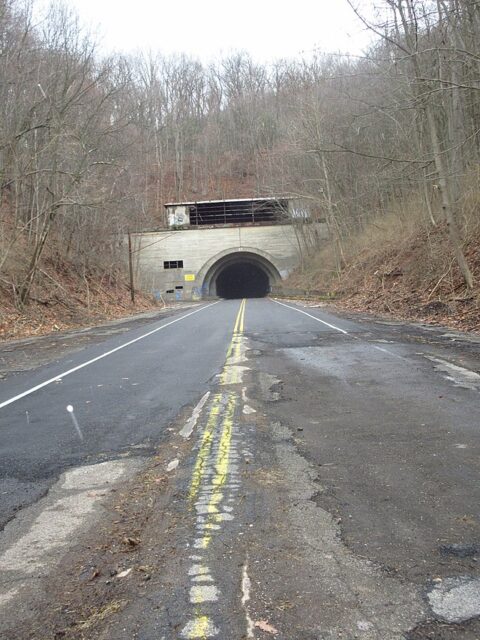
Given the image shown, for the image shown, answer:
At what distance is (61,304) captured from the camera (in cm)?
2628

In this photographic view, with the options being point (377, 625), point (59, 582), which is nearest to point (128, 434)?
point (59, 582)

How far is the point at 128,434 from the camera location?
629cm

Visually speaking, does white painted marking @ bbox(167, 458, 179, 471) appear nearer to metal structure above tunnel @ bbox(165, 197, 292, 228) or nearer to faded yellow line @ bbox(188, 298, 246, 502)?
faded yellow line @ bbox(188, 298, 246, 502)

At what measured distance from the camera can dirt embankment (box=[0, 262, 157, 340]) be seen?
21.3 meters

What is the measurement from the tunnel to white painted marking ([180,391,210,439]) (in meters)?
52.5

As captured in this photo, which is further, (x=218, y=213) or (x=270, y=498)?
(x=218, y=213)

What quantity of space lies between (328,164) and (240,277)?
35.5m

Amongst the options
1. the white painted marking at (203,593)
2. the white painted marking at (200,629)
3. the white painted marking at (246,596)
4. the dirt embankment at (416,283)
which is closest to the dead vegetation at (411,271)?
the dirt embankment at (416,283)

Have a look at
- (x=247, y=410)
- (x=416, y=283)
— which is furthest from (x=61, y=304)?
(x=247, y=410)

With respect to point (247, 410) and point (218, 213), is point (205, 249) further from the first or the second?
point (247, 410)

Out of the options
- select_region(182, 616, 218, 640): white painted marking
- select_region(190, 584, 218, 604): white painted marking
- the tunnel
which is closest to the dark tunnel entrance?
the tunnel

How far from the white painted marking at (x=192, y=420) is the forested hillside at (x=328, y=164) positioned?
9.28 metres

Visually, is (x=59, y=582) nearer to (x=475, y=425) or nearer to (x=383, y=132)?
(x=475, y=425)

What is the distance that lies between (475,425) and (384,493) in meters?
2.25
